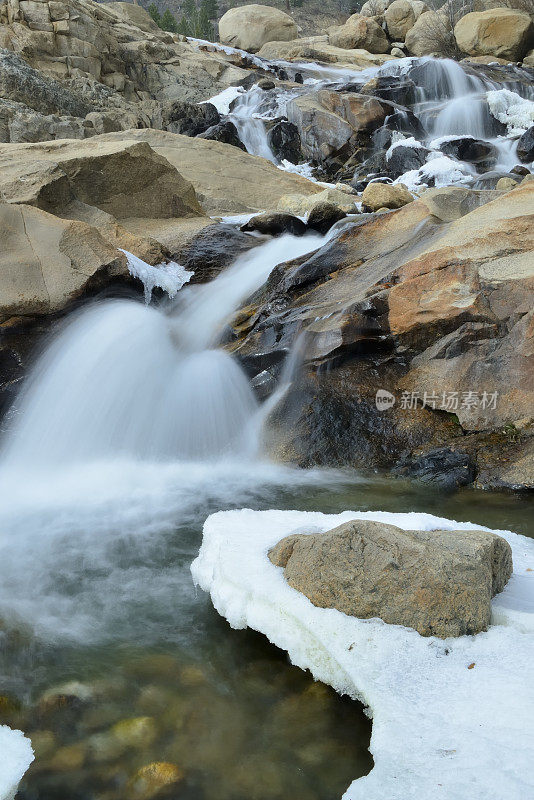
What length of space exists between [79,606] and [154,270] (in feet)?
15.9

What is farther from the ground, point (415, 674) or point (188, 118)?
point (188, 118)

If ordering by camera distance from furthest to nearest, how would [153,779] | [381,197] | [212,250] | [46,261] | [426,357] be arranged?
[381,197] < [212,250] < [46,261] < [426,357] < [153,779]

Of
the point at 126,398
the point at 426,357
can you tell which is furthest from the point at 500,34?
the point at 126,398

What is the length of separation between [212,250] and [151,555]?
5326mm

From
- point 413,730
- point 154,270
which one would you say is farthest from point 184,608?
point 154,270

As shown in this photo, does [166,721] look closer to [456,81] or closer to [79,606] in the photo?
[79,606]

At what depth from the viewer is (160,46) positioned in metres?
26.8

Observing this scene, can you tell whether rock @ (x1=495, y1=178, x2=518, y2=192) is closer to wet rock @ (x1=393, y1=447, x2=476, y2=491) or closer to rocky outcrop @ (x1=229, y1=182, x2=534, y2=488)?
rocky outcrop @ (x1=229, y1=182, x2=534, y2=488)

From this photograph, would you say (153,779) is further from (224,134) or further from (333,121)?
(224,134)

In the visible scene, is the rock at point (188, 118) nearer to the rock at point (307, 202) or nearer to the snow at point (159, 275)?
the rock at point (307, 202)

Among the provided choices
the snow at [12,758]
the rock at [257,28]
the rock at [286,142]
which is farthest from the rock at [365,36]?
the snow at [12,758]

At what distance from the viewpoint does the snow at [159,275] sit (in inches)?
276

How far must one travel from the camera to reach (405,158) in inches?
634

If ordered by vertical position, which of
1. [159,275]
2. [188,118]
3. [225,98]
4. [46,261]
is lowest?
[159,275]
